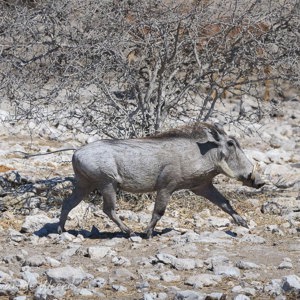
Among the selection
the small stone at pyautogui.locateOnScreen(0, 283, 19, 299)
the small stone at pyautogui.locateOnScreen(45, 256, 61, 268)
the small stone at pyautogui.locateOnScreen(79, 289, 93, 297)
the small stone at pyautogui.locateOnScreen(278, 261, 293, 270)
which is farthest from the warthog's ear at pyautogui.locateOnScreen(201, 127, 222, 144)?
the small stone at pyautogui.locateOnScreen(0, 283, 19, 299)

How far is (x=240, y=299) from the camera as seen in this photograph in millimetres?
6715

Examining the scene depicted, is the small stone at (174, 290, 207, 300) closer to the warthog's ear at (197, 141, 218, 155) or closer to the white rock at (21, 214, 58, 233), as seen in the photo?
the warthog's ear at (197, 141, 218, 155)

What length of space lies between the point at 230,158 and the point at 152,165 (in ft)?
→ 3.00

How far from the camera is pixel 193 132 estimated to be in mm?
9484

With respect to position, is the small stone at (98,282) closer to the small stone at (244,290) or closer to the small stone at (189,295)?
the small stone at (189,295)

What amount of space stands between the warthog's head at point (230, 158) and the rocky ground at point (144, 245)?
58 cm

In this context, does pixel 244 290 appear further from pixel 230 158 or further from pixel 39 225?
pixel 39 225

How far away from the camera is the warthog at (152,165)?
9.16 m

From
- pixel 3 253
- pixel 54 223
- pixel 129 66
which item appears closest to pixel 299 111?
pixel 129 66

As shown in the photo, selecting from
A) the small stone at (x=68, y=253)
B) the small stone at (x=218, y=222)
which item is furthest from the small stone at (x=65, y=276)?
the small stone at (x=218, y=222)

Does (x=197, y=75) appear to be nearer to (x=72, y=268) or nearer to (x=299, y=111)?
(x=72, y=268)

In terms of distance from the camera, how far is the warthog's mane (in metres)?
9.45

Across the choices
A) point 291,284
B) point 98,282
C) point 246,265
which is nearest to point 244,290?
point 291,284

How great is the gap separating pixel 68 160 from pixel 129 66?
274cm
